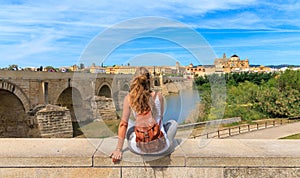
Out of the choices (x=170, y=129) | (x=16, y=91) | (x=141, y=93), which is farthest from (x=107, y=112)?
(x=16, y=91)

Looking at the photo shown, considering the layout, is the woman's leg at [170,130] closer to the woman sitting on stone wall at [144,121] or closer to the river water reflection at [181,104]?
the woman sitting on stone wall at [144,121]

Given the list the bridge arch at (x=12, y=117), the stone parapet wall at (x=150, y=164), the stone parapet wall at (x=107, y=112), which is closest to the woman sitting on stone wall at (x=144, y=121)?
the stone parapet wall at (x=150, y=164)

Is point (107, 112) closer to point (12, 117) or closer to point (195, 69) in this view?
point (195, 69)

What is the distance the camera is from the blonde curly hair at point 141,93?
2.53 meters

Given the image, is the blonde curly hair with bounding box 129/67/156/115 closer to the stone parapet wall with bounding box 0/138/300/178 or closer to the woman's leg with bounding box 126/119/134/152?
the woman's leg with bounding box 126/119/134/152

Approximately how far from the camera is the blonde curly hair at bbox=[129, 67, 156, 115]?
2525mm

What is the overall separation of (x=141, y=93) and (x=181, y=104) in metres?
A: 0.78

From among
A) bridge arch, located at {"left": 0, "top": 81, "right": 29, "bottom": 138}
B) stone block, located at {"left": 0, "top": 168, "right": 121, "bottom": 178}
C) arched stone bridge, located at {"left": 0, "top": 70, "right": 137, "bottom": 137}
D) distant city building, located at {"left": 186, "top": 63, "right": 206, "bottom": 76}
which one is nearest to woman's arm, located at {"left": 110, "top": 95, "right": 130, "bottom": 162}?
stone block, located at {"left": 0, "top": 168, "right": 121, "bottom": 178}

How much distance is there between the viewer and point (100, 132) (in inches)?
116

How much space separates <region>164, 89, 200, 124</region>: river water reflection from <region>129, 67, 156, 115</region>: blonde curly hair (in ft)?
1.35

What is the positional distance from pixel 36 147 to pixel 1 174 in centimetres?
39

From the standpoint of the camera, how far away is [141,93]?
252cm

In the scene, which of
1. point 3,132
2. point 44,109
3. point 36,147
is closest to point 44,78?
point 44,109

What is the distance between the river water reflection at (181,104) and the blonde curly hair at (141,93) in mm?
413
